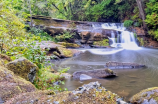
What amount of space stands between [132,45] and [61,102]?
15.7 meters

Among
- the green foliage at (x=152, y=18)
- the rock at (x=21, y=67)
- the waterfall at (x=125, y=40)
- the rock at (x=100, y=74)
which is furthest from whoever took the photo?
the waterfall at (x=125, y=40)

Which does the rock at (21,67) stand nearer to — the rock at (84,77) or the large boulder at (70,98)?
Result: the large boulder at (70,98)

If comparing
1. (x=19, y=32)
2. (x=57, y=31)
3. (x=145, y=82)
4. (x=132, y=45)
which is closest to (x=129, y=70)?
(x=145, y=82)

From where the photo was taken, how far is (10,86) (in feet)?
6.61

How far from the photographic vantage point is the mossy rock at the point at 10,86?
1874 mm

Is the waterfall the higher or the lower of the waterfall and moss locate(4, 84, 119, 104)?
the higher

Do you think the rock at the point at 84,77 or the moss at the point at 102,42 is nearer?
the rock at the point at 84,77

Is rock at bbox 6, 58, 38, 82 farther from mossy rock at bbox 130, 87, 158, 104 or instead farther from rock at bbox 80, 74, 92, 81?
rock at bbox 80, 74, 92, 81

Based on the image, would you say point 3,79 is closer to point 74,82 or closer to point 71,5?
point 74,82

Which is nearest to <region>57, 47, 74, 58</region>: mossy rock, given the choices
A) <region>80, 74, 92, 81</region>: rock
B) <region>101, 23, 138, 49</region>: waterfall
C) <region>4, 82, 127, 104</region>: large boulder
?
<region>80, 74, 92, 81</region>: rock

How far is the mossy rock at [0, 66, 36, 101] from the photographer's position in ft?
6.15

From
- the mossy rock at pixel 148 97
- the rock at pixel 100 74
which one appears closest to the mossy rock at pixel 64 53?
the rock at pixel 100 74

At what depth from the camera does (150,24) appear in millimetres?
15977

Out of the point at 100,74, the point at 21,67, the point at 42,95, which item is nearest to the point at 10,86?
the point at 42,95
